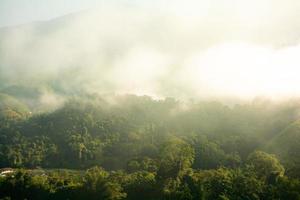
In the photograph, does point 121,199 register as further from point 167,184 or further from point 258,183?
point 258,183

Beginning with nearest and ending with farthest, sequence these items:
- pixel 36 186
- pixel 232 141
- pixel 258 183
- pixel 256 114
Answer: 1. pixel 258 183
2. pixel 36 186
3. pixel 232 141
4. pixel 256 114

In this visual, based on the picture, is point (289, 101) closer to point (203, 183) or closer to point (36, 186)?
point (203, 183)

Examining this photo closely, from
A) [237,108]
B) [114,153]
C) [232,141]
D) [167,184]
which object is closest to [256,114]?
[237,108]

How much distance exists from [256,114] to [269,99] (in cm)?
1991

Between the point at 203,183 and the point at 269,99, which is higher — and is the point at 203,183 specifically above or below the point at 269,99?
below

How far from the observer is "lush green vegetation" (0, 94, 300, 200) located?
83500mm

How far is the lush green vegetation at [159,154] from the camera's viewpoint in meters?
83.5

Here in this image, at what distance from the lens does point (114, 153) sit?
163 meters

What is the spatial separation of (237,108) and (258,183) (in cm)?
11880

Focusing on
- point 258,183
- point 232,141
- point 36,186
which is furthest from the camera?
point 232,141

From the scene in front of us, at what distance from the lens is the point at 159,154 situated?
122438 mm

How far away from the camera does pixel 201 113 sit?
191 metres

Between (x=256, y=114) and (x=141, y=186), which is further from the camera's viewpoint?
(x=256, y=114)

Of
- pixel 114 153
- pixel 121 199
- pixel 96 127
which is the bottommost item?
pixel 121 199
